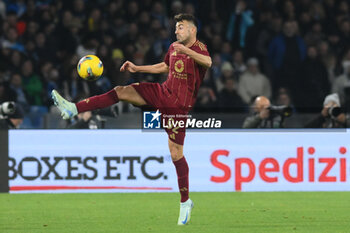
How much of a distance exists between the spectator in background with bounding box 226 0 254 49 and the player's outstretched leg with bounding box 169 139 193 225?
28.5ft

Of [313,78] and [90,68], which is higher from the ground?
[313,78]

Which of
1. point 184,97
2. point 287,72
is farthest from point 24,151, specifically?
point 287,72

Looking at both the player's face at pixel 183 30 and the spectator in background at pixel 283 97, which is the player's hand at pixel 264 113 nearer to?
the spectator in background at pixel 283 97

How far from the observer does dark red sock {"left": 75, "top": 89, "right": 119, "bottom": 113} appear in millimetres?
8250

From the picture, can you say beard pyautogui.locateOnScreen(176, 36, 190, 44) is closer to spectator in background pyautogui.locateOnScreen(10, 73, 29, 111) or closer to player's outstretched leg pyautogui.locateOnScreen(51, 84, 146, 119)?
player's outstretched leg pyautogui.locateOnScreen(51, 84, 146, 119)

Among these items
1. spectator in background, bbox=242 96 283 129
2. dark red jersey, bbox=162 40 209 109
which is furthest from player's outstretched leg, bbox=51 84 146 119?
spectator in background, bbox=242 96 283 129

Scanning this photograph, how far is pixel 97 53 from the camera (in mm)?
15781

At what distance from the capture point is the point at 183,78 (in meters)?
8.59

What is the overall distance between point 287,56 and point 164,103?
328 inches
